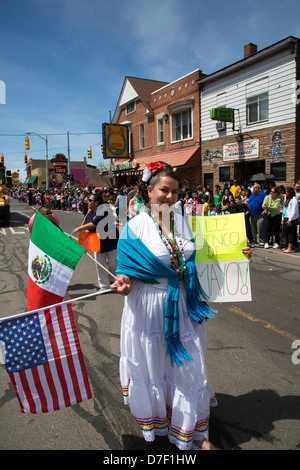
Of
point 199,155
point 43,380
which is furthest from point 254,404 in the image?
point 199,155

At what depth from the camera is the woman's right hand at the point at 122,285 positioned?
2172 mm

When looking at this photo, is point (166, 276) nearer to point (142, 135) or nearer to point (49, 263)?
point (49, 263)

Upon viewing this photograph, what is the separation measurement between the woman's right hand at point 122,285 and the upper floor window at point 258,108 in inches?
602

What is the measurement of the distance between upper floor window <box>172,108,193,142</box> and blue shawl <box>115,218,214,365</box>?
1942 cm

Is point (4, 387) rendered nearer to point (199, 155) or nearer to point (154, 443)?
point (154, 443)

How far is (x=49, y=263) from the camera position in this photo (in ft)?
7.67

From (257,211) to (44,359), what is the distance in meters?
9.61

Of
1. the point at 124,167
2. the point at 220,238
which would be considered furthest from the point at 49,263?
the point at 124,167

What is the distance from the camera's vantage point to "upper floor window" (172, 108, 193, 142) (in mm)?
20609

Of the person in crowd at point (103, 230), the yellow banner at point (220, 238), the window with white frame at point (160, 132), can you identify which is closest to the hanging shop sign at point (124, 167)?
the window with white frame at point (160, 132)

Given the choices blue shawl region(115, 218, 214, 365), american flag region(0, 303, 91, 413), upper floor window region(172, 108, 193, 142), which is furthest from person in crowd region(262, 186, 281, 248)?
upper floor window region(172, 108, 193, 142)

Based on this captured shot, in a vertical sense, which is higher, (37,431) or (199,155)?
(199,155)

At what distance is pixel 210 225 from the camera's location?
2.71m

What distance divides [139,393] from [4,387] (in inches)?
65.5
